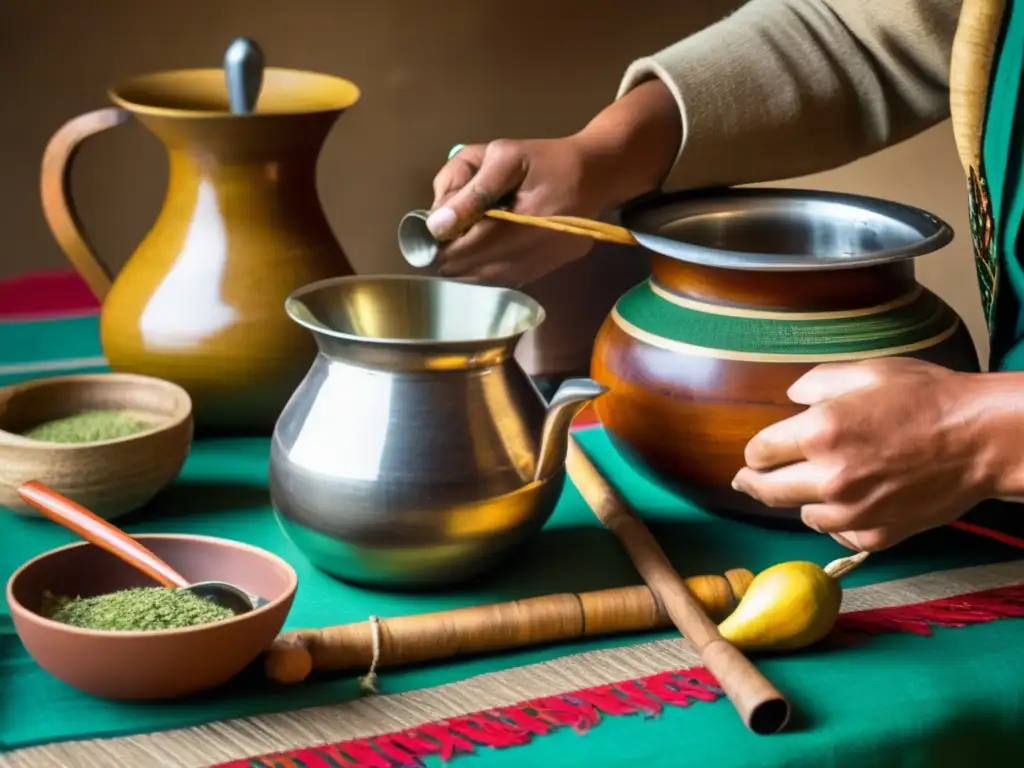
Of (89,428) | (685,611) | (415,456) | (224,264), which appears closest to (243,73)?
(224,264)

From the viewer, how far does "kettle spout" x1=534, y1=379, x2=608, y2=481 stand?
0.64m

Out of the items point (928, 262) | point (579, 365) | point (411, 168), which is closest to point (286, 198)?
point (579, 365)

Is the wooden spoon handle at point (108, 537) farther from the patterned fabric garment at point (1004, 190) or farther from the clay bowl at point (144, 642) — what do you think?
the patterned fabric garment at point (1004, 190)

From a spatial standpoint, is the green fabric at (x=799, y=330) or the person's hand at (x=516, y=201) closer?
the green fabric at (x=799, y=330)

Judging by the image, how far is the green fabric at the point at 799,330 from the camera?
2.34 ft

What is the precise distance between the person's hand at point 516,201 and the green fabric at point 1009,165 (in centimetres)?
27

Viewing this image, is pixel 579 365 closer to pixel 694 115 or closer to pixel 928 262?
pixel 694 115

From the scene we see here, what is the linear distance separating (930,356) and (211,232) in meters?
0.47

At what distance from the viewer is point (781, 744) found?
1.82 ft

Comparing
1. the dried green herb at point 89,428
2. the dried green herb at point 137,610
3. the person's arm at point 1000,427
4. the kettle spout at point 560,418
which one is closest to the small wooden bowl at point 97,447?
the dried green herb at point 89,428

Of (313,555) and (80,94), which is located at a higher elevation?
(80,94)

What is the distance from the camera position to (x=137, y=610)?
0.58 meters

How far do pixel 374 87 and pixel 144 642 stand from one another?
1540 mm

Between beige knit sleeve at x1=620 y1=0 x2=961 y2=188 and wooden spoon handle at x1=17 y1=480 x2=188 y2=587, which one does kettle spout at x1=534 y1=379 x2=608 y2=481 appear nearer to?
wooden spoon handle at x1=17 y1=480 x2=188 y2=587
